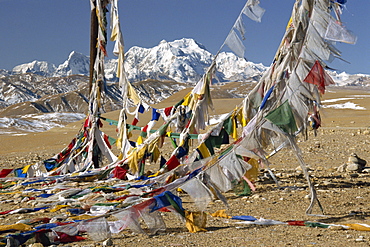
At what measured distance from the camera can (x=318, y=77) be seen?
5301 millimetres

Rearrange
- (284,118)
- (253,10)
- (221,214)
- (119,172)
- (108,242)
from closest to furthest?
(108,242)
(284,118)
(221,214)
(253,10)
(119,172)

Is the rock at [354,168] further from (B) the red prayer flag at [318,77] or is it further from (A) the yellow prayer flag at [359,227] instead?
(A) the yellow prayer flag at [359,227]

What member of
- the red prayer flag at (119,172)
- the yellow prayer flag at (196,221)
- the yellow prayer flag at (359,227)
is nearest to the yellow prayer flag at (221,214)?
the yellow prayer flag at (196,221)

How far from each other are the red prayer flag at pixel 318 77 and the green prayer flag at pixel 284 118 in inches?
15.0

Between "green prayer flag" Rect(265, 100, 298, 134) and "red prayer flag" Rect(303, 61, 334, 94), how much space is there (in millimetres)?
382

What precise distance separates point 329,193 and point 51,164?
6238mm

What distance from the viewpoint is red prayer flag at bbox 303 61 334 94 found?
5301mm

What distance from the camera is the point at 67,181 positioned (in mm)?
8898

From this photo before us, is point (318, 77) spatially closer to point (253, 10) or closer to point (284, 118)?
point (284, 118)

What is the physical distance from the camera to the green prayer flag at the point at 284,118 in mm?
5195

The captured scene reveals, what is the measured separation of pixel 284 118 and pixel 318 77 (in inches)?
24.4

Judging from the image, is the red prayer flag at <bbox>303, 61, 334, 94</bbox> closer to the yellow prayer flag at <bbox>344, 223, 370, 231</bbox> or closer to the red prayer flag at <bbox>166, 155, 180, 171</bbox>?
the yellow prayer flag at <bbox>344, 223, 370, 231</bbox>

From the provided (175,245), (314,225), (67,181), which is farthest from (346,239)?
(67,181)

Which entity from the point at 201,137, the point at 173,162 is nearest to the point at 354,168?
the point at 201,137
